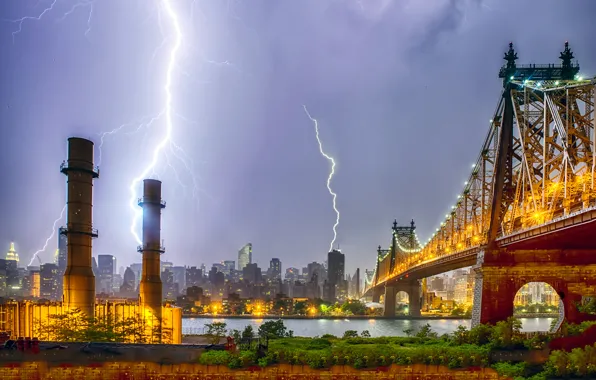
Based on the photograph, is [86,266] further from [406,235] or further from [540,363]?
[406,235]

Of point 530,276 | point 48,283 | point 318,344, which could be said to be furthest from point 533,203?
point 48,283

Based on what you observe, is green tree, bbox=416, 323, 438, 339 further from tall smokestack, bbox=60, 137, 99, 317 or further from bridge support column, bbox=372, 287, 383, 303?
bridge support column, bbox=372, 287, 383, 303

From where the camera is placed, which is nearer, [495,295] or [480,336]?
[480,336]

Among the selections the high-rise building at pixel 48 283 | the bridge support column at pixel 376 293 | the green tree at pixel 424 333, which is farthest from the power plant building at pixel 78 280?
the high-rise building at pixel 48 283

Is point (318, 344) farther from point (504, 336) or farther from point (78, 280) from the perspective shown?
point (78, 280)

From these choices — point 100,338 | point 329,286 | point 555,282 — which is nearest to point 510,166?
point 555,282

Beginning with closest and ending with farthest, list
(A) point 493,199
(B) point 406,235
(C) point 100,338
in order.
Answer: (C) point 100,338 → (A) point 493,199 → (B) point 406,235

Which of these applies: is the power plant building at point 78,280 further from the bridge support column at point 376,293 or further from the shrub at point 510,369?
the bridge support column at point 376,293
